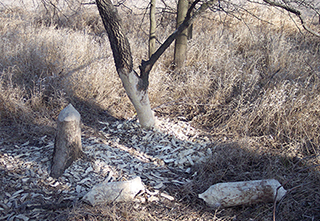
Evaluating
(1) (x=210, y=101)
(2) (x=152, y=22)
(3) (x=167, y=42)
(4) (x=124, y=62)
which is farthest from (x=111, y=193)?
(2) (x=152, y=22)

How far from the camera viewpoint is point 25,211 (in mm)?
2305

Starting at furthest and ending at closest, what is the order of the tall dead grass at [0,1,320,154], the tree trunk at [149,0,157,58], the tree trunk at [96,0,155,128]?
the tree trunk at [149,0,157,58], the tall dead grass at [0,1,320,154], the tree trunk at [96,0,155,128]

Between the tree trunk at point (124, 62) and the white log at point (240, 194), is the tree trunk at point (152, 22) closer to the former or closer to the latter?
the tree trunk at point (124, 62)

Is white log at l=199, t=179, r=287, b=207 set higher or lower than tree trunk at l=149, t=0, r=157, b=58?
lower

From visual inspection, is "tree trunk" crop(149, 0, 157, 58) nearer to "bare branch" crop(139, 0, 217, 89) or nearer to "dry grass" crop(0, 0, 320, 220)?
"dry grass" crop(0, 0, 320, 220)

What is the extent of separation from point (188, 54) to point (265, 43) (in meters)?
2.07

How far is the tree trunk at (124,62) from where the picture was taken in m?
2.89

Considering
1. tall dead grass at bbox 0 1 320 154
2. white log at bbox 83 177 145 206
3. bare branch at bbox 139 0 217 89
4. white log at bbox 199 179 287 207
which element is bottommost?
white log at bbox 83 177 145 206

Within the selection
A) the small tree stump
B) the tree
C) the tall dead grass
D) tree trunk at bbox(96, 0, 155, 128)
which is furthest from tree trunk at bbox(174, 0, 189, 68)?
the small tree stump

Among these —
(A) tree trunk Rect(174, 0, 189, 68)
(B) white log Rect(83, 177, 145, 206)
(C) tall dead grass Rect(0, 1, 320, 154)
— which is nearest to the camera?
(B) white log Rect(83, 177, 145, 206)

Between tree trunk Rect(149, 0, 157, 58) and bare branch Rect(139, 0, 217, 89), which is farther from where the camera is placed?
tree trunk Rect(149, 0, 157, 58)

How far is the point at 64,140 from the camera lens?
8.91 ft

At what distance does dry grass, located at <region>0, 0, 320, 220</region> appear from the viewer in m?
2.63

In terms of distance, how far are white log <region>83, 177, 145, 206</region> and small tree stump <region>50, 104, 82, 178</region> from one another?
536 millimetres
